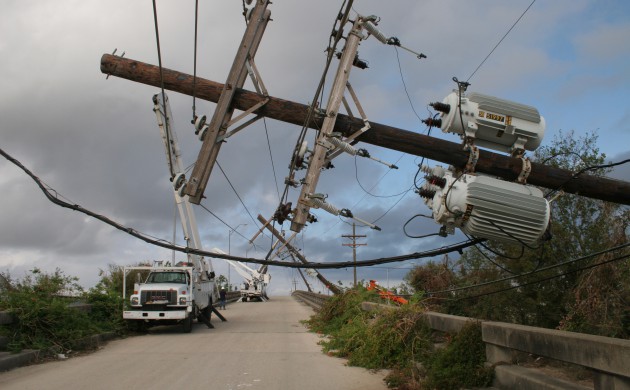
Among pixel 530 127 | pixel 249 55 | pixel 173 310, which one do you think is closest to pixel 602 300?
pixel 530 127

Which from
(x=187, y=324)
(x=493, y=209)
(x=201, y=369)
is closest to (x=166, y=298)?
(x=187, y=324)

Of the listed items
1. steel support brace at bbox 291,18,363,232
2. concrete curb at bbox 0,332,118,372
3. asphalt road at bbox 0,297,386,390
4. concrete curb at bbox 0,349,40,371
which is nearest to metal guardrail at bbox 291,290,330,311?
asphalt road at bbox 0,297,386,390

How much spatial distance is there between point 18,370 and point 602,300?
1091 centimetres

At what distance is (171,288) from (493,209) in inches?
635

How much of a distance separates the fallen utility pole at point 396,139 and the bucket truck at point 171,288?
10.2 metres

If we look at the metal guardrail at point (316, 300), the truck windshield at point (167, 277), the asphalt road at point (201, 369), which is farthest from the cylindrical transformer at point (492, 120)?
the metal guardrail at point (316, 300)

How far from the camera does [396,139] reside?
7.78m

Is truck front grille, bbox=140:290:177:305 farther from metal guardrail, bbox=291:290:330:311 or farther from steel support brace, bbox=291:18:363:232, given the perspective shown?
steel support brace, bbox=291:18:363:232

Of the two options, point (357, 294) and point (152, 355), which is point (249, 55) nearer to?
point (152, 355)

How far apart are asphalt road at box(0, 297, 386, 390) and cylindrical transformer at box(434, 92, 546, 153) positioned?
429cm

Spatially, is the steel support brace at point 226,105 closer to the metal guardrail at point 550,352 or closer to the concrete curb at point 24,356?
the metal guardrail at point 550,352

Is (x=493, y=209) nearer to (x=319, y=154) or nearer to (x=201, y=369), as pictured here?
(x=319, y=154)

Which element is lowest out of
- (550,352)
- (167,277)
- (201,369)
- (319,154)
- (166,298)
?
(201,369)

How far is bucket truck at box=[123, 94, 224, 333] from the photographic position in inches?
788
